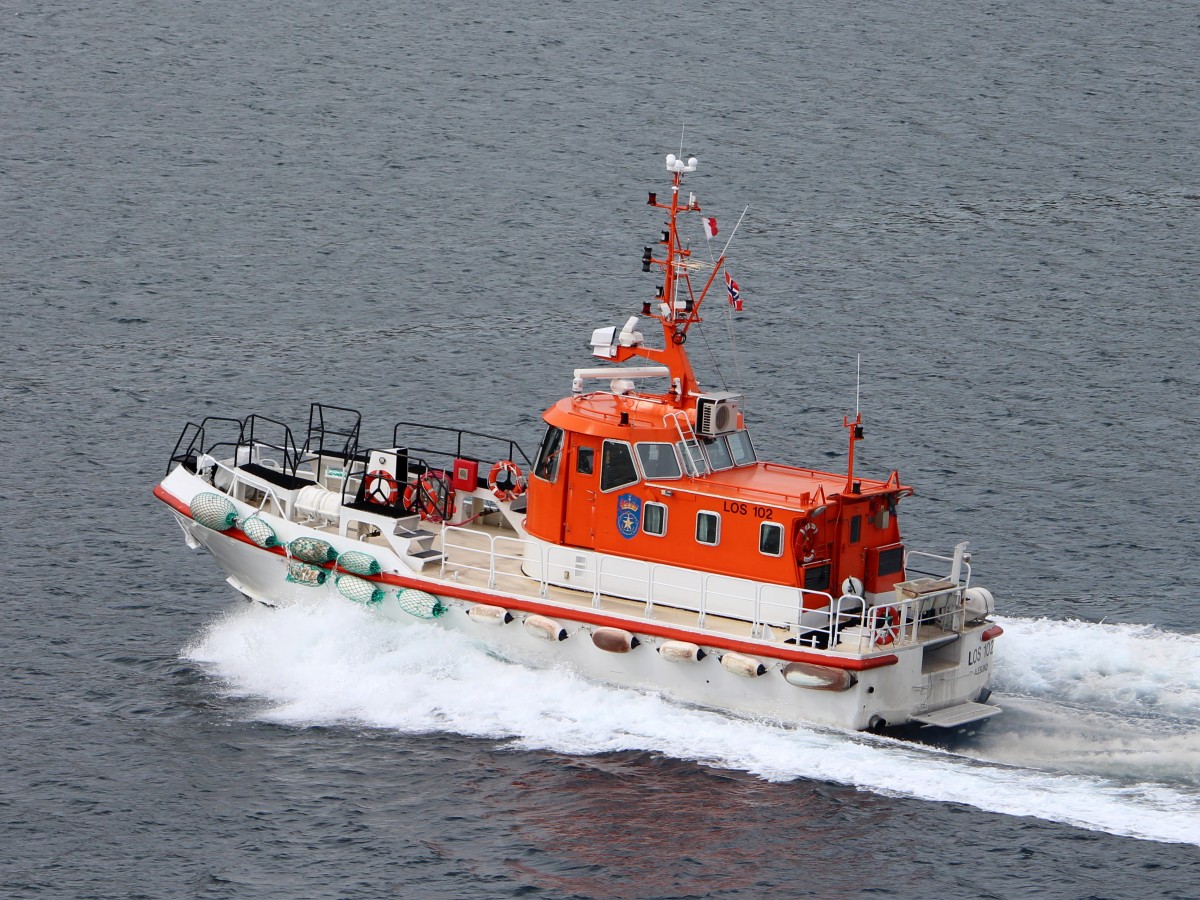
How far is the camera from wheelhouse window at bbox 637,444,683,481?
90.2 feet

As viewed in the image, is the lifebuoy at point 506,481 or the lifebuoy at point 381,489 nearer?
the lifebuoy at point 381,489

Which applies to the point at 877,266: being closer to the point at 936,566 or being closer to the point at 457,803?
the point at 936,566

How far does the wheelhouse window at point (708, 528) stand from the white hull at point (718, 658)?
1260mm

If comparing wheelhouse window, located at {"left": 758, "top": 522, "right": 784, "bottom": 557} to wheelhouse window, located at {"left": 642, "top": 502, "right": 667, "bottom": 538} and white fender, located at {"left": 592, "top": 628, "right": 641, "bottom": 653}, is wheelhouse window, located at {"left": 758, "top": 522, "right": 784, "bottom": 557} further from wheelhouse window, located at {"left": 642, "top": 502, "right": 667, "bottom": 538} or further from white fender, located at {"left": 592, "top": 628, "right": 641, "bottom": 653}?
Result: white fender, located at {"left": 592, "top": 628, "right": 641, "bottom": 653}

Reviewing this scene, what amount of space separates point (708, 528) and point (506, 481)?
4.43 meters

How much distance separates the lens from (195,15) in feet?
254

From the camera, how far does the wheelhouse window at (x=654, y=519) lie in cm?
2736

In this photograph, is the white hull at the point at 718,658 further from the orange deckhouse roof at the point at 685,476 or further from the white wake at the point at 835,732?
the orange deckhouse roof at the point at 685,476

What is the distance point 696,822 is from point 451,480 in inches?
315

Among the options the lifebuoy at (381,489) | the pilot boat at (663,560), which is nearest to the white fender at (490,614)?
the pilot boat at (663,560)

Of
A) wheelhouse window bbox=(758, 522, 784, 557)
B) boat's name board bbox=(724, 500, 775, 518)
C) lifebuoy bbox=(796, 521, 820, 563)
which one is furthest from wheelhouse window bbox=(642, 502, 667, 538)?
lifebuoy bbox=(796, 521, 820, 563)

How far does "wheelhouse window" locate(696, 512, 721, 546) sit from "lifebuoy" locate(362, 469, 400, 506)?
204 inches

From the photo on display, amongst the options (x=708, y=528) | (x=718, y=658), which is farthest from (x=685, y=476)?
(x=718, y=658)

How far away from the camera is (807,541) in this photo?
26547 millimetres
